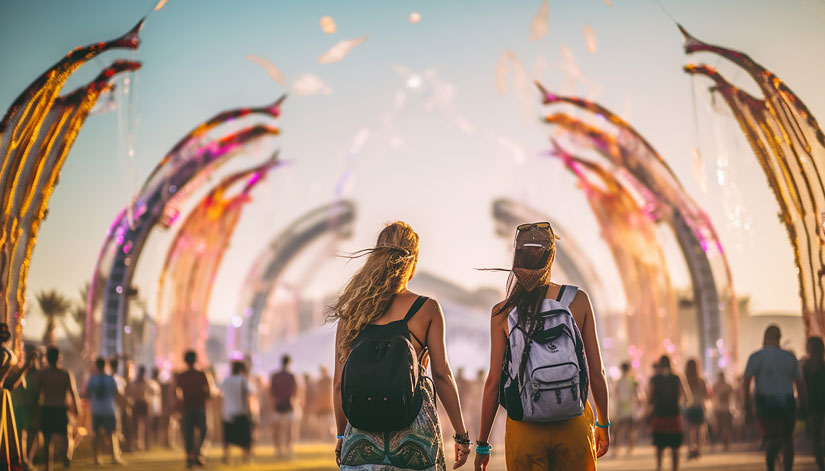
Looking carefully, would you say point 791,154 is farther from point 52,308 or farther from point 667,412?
point 52,308

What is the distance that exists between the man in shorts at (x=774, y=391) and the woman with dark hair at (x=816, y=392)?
1033 mm

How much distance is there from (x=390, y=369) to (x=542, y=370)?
2.48ft

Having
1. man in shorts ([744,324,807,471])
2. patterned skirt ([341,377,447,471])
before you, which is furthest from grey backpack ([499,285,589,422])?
man in shorts ([744,324,807,471])

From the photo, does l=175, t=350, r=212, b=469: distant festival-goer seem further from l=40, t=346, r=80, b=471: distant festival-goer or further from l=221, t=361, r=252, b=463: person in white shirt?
l=40, t=346, r=80, b=471: distant festival-goer

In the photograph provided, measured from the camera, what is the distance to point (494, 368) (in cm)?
480

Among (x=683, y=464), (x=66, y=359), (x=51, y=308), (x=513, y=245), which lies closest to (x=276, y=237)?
(x=66, y=359)

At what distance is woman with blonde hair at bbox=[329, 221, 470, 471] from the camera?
4344 mm

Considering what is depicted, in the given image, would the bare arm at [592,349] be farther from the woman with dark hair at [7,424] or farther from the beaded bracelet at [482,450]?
the woman with dark hair at [7,424]

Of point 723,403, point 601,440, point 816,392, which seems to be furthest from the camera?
point 723,403

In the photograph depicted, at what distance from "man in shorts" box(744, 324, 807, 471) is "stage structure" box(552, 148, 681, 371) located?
12.5m

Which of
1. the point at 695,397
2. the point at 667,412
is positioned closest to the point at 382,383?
the point at 667,412

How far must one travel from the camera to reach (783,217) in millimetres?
14141

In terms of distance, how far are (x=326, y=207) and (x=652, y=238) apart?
31.1 ft

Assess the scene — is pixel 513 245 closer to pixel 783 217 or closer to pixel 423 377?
pixel 423 377
